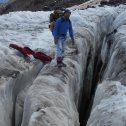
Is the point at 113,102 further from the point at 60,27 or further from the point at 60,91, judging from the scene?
the point at 60,27

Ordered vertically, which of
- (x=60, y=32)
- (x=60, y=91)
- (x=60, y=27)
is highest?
(x=60, y=27)

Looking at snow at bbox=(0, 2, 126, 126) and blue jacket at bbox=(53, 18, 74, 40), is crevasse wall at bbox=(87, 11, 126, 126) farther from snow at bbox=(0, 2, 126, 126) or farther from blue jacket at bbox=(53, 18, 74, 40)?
blue jacket at bbox=(53, 18, 74, 40)

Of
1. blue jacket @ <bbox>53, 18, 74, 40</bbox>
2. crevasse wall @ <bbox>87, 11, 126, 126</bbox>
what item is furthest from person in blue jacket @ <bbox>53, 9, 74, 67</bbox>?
crevasse wall @ <bbox>87, 11, 126, 126</bbox>

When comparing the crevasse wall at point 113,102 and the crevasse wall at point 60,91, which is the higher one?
the crevasse wall at point 113,102

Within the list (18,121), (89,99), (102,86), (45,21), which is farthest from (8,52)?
(45,21)

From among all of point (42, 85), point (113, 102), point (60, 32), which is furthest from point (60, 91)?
point (60, 32)

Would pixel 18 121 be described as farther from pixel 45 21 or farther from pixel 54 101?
pixel 45 21

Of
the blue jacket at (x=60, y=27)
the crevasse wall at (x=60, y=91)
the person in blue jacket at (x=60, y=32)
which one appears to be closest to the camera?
the crevasse wall at (x=60, y=91)

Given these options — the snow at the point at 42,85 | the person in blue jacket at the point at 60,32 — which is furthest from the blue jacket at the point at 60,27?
the snow at the point at 42,85

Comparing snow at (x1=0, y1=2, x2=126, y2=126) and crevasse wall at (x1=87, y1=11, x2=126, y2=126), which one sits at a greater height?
crevasse wall at (x1=87, y1=11, x2=126, y2=126)

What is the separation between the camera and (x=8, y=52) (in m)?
11.1

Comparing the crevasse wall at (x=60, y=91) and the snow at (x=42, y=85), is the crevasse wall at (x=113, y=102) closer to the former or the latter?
the snow at (x=42, y=85)

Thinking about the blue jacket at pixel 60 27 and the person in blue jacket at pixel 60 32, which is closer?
the person in blue jacket at pixel 60 32

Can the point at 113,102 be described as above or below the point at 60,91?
above
